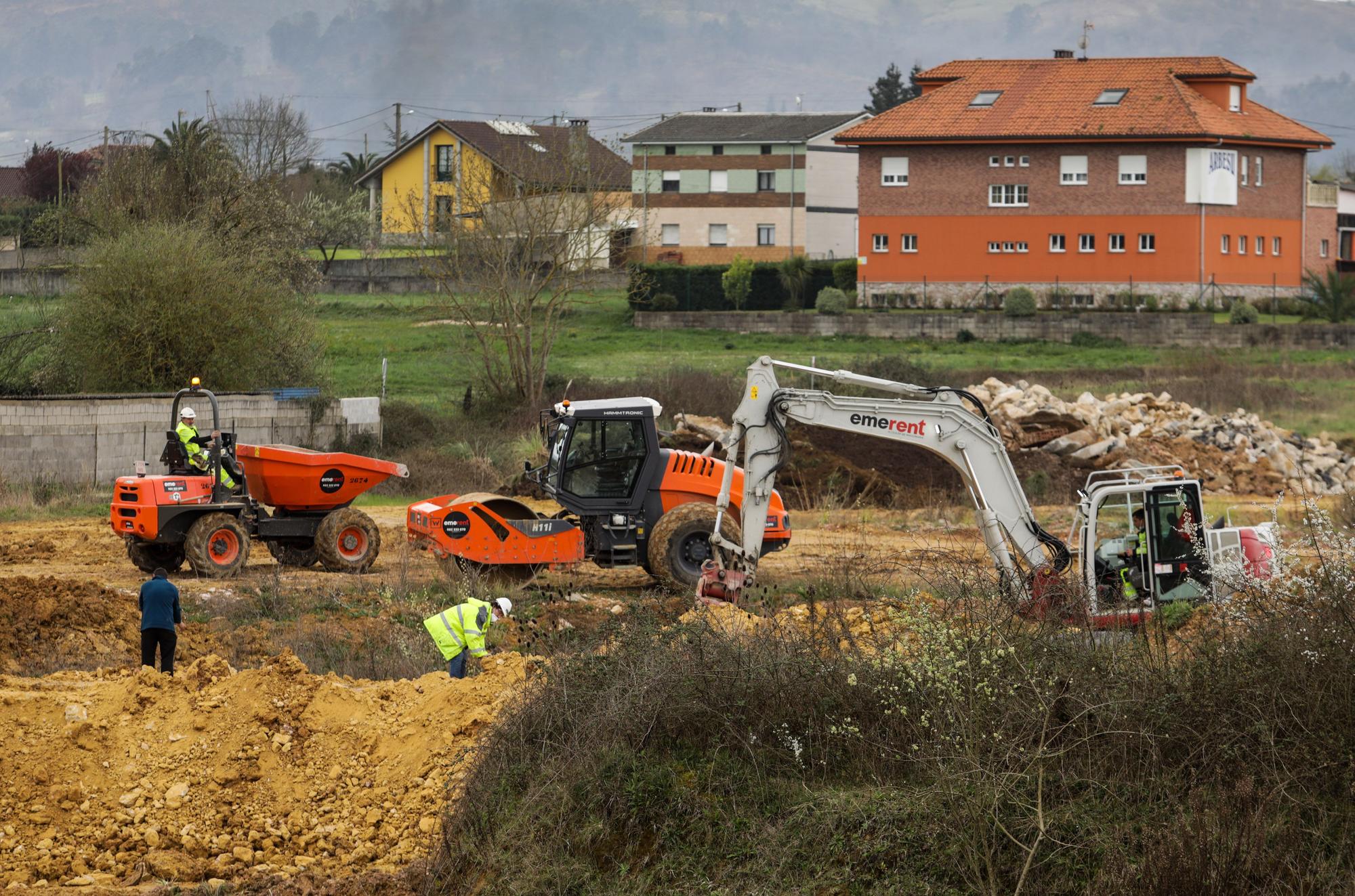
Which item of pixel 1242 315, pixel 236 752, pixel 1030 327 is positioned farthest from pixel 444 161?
pixel 236 752

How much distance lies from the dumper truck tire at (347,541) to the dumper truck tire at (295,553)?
0.33 meters

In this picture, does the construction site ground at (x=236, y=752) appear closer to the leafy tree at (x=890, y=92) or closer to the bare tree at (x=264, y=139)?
the bare tree at (x=264, y=139)

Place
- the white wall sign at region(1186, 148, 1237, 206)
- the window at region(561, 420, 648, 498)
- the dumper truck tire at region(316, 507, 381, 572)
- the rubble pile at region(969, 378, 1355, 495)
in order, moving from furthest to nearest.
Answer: the white wall sign at region(1186, 148, 1237, 206) < the rubble pile at region(969, 378, 1355, 495) < the dumper truck tire at region(316, 507, 381, 572) < the window at region(561, 420, 648, 498)

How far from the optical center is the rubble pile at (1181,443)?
27141 mm

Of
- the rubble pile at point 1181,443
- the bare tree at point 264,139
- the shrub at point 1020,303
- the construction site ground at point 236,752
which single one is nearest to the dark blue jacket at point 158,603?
the construction site ground at point 236,752

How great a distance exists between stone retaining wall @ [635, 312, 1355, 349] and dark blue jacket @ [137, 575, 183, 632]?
1404 inches

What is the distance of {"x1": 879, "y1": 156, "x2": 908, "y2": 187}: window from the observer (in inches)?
2244

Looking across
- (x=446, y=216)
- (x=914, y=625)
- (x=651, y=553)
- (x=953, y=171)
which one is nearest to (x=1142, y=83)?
(x=953, y=171)

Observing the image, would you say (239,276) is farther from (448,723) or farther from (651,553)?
(448,723)

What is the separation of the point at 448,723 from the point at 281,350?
790 inches

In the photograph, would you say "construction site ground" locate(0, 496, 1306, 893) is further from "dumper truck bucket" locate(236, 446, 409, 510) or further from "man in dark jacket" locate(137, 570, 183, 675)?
"dumper truck bucket" locate(236, 446, 409, 510)

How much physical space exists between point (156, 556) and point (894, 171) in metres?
42.4

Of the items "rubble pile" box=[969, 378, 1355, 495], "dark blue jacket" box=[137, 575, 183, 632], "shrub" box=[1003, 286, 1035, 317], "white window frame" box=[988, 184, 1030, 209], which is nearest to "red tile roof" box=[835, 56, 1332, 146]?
"white window frame" box=[988, 184, 1030, 209]

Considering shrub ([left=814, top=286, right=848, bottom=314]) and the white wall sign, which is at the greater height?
the white wall sign
